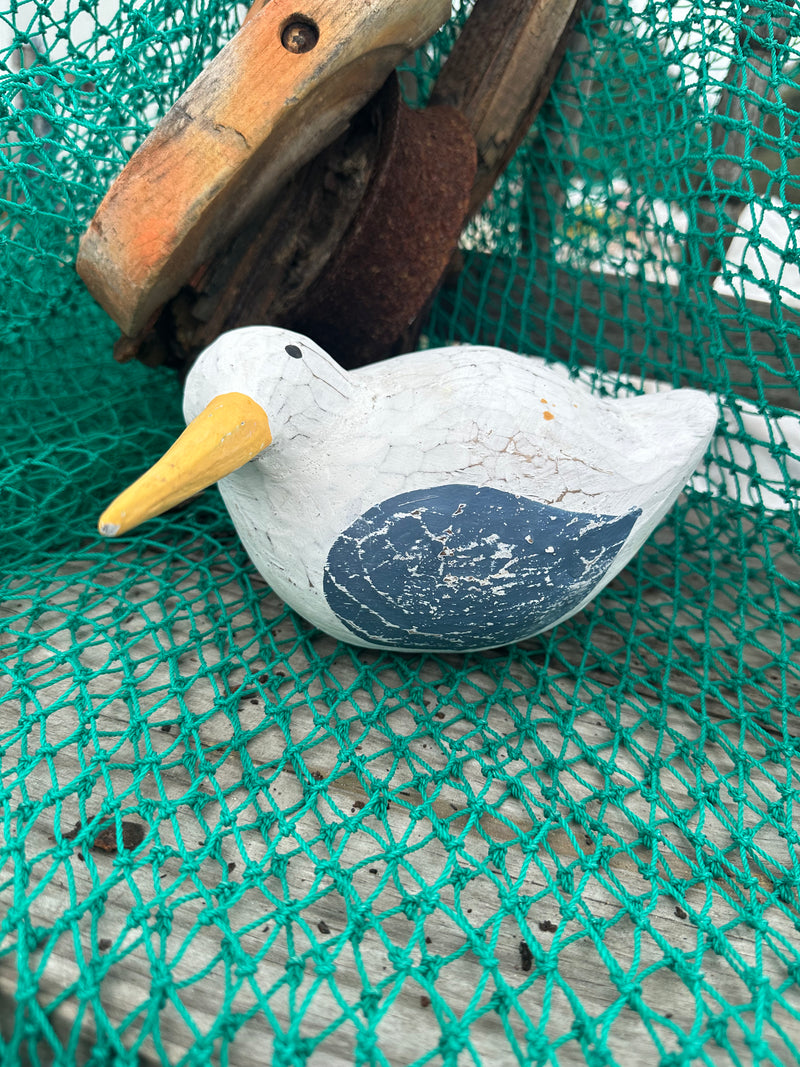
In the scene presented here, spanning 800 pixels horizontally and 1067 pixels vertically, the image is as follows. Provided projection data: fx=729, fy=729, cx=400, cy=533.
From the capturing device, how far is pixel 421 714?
862mm

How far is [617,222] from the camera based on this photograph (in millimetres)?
1218

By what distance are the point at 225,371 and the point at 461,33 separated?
721 millimetres

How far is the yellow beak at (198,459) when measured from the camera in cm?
62

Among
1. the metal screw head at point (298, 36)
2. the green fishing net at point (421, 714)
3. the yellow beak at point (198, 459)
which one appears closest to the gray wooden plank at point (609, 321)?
the green fishing net at point (421, 714)

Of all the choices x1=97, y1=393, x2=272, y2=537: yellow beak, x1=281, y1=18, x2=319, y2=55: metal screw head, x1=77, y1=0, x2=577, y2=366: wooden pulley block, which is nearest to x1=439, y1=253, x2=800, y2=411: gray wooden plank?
x1=77, y1=0, x2=577, y2=366: wooden pulley block

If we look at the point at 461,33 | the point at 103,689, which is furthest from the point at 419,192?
the point at 103,689

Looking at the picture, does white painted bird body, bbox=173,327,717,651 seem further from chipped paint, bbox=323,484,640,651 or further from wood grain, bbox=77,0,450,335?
wood grain, bbox=77,0,450,335

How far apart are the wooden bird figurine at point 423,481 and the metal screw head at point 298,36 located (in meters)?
0.31

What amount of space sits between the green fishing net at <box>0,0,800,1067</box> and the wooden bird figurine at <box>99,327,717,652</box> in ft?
0.54

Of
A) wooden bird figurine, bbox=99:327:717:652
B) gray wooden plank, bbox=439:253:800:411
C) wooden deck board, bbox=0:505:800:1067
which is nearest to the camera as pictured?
wooden deck board, bbox=0:505:800:1067

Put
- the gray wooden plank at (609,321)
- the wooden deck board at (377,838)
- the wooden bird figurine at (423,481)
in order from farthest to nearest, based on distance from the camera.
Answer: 1. the gray wooden plank at (609,321)
2. the wooden bird figurine at (423,481)
3. the wooden deck board at (377,838)

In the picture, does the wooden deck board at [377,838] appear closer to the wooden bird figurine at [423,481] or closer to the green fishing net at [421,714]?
the green fishing net at [421,714]

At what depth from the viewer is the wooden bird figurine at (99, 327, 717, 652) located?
2.44 ft

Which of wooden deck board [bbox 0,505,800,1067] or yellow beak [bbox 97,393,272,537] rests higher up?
yellow beak [bbox 97,393,272,537]
